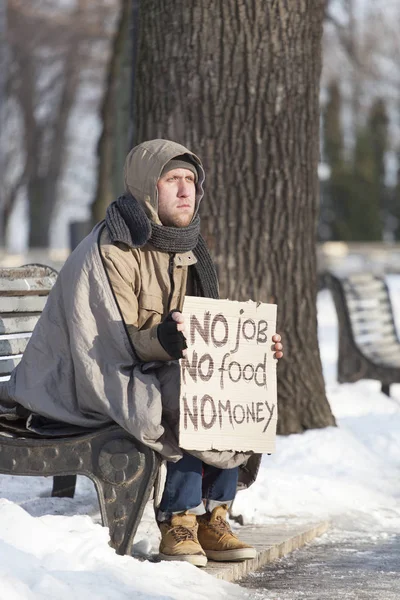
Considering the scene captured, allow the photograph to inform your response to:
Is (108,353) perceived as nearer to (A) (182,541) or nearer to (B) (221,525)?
(A) (182,541)

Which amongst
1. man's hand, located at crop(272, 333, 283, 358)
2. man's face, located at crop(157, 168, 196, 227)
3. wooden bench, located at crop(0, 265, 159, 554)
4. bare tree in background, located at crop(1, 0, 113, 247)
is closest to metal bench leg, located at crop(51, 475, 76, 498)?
wooden bench, located at crop(0, 265, 159, 554)

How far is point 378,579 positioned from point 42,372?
1.43 m

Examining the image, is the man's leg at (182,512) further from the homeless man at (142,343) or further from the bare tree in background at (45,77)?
the bare tree in background at (45,77)

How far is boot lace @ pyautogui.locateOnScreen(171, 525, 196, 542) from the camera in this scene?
14.5ft

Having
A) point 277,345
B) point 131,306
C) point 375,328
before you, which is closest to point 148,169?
point 131,306

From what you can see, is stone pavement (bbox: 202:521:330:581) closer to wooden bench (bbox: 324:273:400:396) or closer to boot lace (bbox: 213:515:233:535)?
boot lace (bbox: 213:515:233:535)

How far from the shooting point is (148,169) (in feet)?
14.7

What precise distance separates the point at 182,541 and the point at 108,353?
28.6 inches

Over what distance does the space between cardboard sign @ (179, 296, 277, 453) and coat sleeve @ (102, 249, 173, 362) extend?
0.12 m

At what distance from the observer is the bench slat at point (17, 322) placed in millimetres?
5125

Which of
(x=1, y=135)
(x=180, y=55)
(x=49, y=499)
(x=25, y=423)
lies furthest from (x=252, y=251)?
(x=1, y=135)

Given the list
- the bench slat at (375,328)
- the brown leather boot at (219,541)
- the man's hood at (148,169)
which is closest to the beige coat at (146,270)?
the man's hood at (148,169)

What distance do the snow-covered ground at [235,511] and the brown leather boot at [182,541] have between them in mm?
113

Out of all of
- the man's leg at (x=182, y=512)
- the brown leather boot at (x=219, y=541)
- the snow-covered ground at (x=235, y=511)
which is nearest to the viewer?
the snow-covered ground at (x=235, y=511)
